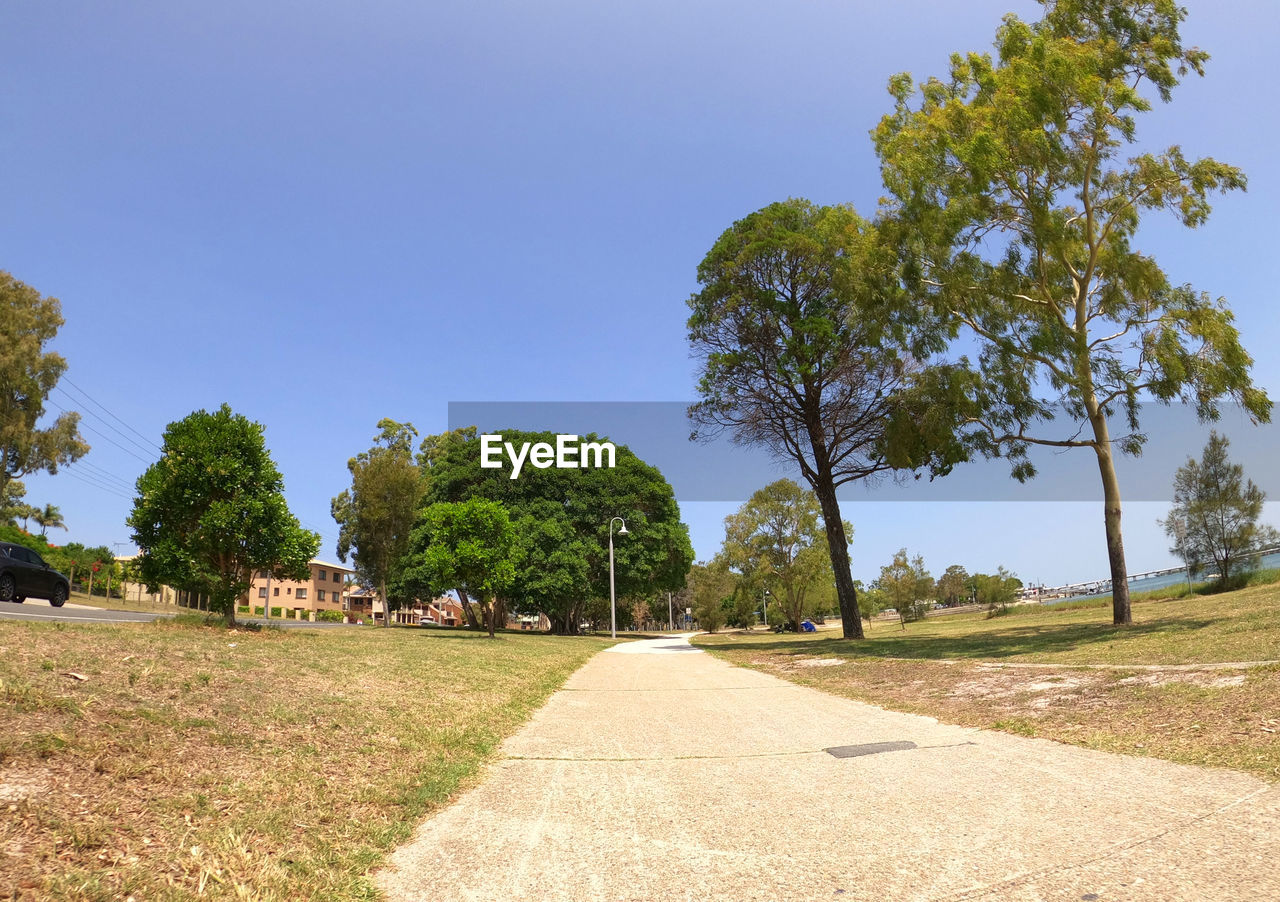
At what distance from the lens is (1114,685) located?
8586mm

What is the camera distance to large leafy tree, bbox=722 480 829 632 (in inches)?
1791

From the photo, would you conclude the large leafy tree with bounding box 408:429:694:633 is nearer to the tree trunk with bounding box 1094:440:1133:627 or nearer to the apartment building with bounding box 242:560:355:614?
the tree trunk with bounding box 1094:440:1133:627

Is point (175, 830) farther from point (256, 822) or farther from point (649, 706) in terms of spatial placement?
point (649, 706)

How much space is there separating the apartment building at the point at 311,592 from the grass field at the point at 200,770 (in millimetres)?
88793

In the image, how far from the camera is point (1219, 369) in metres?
16.0

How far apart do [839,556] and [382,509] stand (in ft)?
100

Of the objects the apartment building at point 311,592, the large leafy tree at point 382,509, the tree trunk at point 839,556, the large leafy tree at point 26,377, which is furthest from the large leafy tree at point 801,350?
the apartment building at point 311,592

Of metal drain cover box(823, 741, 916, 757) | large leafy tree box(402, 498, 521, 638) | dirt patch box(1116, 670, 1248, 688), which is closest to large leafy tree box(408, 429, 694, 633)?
large leafy tree box(402, 498, 521, 638)

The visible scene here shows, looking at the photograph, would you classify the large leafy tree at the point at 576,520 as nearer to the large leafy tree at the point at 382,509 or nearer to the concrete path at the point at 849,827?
the large leafy tree at the point at 382,509

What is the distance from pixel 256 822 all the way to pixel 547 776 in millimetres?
2480

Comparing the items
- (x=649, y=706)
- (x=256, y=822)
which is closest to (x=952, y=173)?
(x=649, y=706)

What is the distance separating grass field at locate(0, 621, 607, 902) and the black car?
14733 millimetres

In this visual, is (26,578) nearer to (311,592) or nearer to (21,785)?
(21,785)

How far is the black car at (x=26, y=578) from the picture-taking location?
63.9ft
